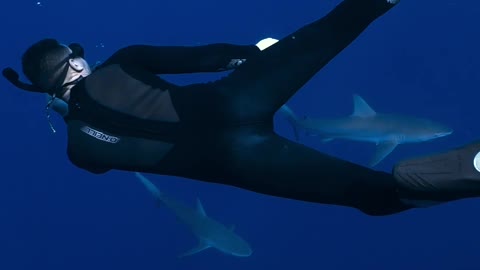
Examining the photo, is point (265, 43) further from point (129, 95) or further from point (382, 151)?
point (382, 151)

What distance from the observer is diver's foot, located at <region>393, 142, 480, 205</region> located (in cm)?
321

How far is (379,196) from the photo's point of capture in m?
3.72

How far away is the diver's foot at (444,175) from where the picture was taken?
3.21 meters

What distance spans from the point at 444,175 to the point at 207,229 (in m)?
7.52

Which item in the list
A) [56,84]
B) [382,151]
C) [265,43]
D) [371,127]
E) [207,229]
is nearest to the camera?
[56,84]

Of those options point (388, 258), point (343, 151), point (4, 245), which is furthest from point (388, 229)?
point (4, 245)

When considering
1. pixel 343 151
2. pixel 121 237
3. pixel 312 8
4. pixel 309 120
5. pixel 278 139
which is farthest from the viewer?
pixel 312 8

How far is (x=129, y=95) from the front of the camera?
12.9 feet

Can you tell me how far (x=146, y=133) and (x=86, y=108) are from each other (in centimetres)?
42

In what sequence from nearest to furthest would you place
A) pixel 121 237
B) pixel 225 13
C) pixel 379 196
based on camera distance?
1. pixel 379 196
2. pixel 121 237
3. pixel 225 13

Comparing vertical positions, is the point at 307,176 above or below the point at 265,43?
below

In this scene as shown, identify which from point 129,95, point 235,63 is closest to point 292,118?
point 235,63

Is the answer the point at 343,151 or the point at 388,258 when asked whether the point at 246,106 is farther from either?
the point at 343,151

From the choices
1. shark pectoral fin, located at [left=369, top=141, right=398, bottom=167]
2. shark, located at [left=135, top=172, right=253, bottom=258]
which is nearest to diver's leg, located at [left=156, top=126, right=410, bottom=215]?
shark pectoral fin, located at [left=369, top=141, right=398, bottom=167]
